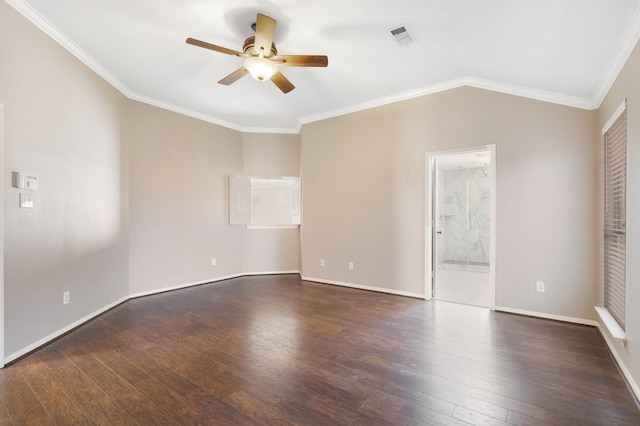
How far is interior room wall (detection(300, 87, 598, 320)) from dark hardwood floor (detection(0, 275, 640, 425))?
2.09ft

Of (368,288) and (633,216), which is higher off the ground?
(633,216)

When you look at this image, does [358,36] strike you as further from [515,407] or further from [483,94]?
[515,407]

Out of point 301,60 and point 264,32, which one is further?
point 301,60

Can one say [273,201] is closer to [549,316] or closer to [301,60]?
[301,60]

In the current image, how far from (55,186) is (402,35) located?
3.55 m

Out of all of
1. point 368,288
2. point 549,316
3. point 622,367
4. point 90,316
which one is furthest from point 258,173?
point 622,367

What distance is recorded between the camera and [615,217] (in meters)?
2.64

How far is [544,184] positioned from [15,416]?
15.7 feet

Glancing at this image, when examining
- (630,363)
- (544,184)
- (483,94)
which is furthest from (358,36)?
(630,363)

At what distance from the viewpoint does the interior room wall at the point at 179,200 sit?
421cm

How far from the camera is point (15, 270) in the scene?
2408 mm

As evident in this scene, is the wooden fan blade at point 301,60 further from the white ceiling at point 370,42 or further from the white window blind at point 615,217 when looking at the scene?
the white window blind at point 615,217

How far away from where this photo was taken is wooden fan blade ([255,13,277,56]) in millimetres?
2340

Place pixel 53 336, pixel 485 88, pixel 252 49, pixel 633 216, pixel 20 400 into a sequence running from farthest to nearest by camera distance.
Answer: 1. pixel 485 88
2. pixel 53 336
3. pixel 252 49
4. pixel 633 216
5. pixel 20 400
